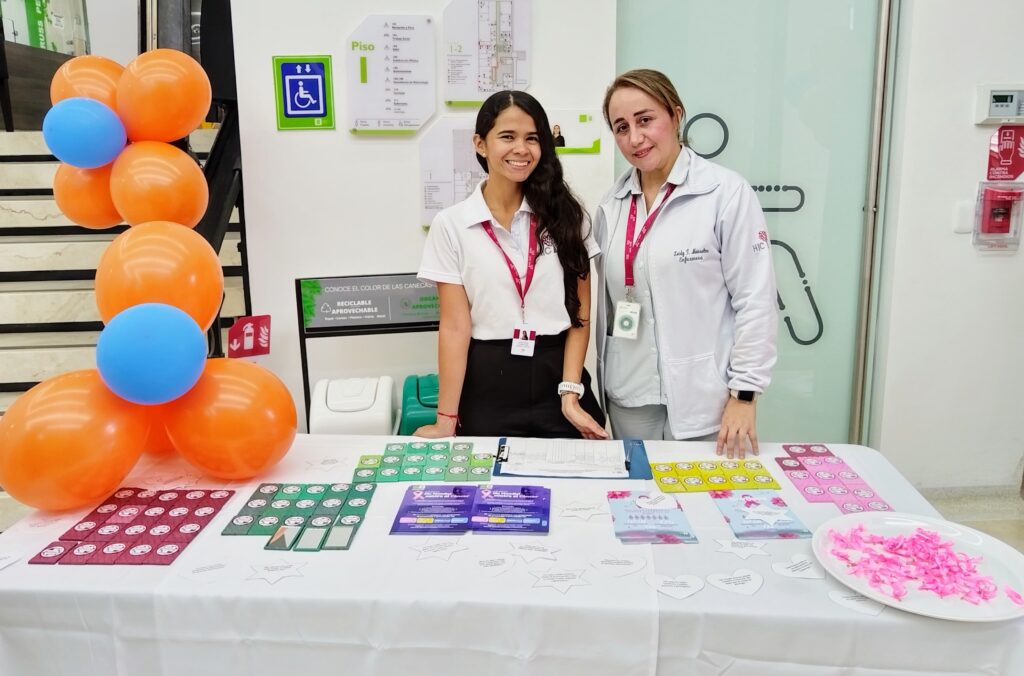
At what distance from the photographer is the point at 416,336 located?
300cm

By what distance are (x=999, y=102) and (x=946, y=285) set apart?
0.73 meters

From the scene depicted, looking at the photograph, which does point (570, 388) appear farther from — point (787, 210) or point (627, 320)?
point (787, 210)

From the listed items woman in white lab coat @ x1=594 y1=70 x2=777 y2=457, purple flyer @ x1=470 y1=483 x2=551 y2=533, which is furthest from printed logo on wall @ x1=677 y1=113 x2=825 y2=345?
purple flyer @ x1=470 y1=483 x2=551 y2=533

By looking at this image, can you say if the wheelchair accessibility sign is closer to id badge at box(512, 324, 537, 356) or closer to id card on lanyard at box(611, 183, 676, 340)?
id badge at box(512, 324, 537, 356)

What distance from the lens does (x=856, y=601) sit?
42.5 inches

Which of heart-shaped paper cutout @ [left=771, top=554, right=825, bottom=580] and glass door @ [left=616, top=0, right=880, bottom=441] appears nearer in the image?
heart-shaped paper cutout @ [left=771, top=554, right=825, bottom=580]

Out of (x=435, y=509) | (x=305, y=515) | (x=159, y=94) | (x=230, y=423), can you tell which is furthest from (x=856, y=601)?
(x=159, y=94)

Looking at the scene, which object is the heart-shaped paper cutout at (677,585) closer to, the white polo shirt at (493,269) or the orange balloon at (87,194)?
the white polo shirt at (493,269)

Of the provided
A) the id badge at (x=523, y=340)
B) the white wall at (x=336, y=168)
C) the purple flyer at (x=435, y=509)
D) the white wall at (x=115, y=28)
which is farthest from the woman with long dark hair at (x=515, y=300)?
the white wall at (x=115, y=28)

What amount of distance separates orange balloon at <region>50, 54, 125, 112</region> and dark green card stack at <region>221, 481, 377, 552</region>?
1.13 meters

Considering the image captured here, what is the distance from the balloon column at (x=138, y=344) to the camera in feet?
4.42

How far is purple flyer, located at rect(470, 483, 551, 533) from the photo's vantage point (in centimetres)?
131

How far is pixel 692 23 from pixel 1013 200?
148 centimetres

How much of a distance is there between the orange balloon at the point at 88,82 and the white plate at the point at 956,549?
6.44 feet
